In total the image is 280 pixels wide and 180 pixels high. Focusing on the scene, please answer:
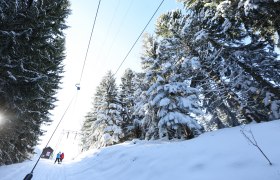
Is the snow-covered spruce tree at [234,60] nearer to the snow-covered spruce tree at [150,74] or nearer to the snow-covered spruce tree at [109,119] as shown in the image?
the snow-covered spruce tree at [150,74]

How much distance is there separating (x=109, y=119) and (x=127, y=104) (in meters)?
4.11

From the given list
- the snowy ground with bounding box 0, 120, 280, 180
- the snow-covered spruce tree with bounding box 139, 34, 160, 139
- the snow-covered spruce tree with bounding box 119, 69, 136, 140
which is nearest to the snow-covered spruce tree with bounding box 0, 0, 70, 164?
the snowy ground with bounding box 0, 120, 280, 180

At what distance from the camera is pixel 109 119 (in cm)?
2591

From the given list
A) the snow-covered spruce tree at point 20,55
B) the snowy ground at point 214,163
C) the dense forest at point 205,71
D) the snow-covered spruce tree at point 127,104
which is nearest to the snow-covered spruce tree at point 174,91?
the dense forest at point 205,71

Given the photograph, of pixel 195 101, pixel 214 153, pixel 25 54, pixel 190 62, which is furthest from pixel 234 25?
pixel 25 54

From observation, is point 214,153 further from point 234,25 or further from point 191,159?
point 234,25

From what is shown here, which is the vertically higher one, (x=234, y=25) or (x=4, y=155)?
(x=234, y=25)

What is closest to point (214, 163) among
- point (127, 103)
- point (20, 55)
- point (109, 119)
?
point (20, 55)

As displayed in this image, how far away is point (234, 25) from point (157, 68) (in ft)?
21.0

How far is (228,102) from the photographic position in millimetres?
15273

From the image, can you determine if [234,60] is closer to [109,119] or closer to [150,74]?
[150,74]

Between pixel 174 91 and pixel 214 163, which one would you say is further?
pixel 174 91

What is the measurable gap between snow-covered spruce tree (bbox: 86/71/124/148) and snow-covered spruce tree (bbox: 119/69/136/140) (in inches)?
34.3

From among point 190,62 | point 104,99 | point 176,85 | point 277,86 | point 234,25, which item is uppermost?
point 104,99
